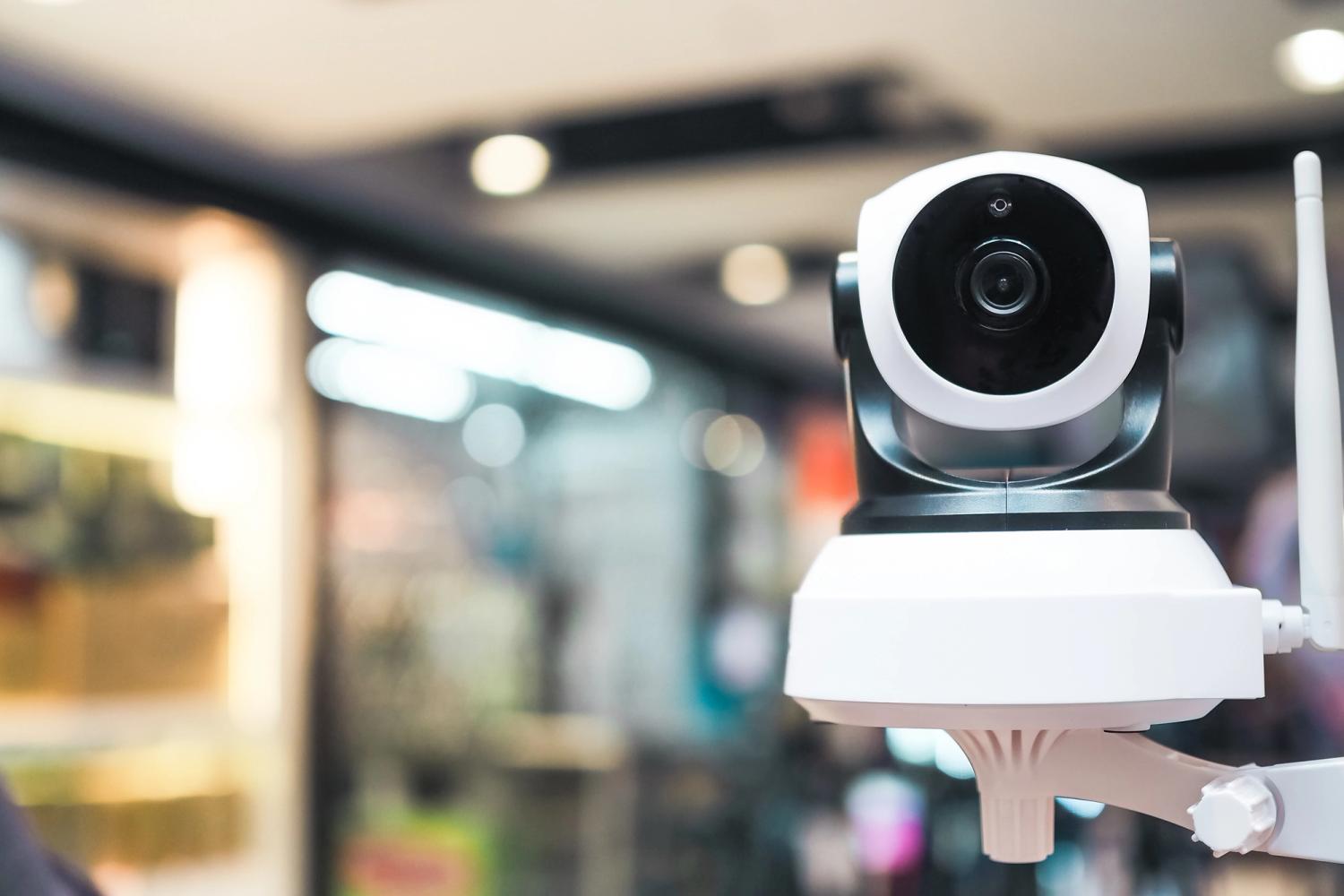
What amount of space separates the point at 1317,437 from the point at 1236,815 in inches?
6.9

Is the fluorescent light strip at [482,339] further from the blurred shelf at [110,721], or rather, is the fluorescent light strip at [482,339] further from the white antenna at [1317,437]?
the white antenna at [1317,437]

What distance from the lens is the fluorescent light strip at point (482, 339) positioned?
4.54 m

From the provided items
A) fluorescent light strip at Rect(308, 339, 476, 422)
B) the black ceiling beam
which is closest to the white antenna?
the black ceiling beam

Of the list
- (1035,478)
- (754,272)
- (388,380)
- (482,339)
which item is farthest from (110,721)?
(1035,478)

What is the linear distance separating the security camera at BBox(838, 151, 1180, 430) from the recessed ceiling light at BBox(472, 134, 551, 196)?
3431 mm

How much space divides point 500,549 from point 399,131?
6.77ft

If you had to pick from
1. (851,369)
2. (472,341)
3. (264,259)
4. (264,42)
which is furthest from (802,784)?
(851,369)

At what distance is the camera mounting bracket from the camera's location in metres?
0.65

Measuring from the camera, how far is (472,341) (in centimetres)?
519

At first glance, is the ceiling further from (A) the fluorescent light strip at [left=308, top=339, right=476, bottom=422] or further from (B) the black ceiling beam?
(A) the fluorescent light strip at [left=308, top=339, right=476, bottom=422]

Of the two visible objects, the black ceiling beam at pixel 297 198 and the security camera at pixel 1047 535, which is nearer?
the security camera at pixel 1047 535

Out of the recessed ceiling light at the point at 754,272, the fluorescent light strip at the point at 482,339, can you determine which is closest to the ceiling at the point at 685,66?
the fluorescent light strip at the point at 482,339

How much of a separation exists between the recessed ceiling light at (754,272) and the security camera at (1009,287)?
4.34 metres

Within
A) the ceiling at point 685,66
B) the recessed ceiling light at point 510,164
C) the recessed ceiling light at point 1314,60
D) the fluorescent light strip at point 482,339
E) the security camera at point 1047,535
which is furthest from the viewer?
the fluorescent light strip at point 482,339
